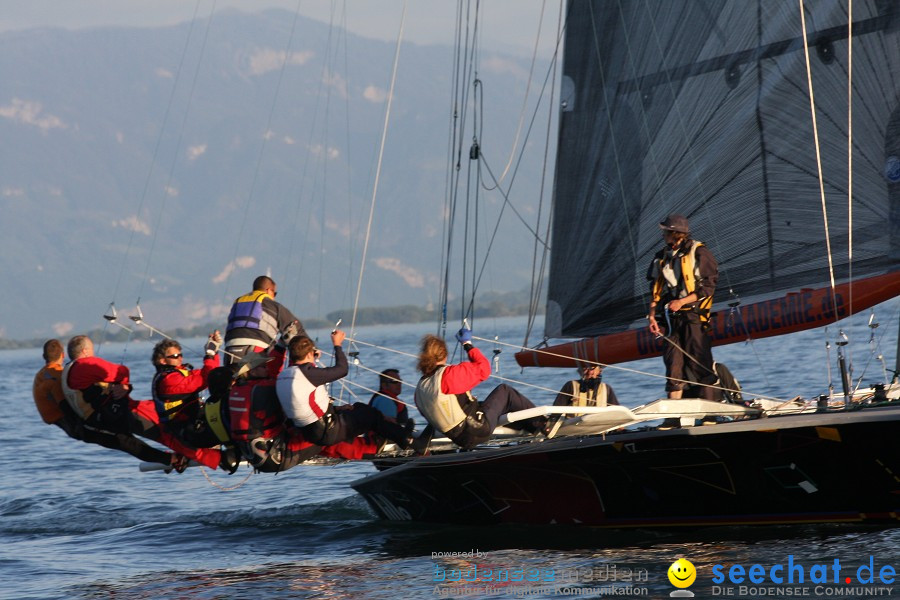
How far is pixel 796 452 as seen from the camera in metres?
9.02

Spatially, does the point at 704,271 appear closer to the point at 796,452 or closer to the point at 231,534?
the point at 796,452

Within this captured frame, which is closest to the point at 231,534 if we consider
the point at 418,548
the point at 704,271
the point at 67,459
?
the point at 418,548

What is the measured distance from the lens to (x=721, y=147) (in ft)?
35.3

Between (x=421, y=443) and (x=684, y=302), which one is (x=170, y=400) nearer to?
(x=421, y=443)

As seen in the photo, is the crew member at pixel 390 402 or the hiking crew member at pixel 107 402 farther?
the hiking crew member at pixel 107 402

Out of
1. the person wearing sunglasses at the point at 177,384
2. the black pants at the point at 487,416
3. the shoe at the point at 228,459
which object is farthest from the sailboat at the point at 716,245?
the person wearing sunglasses at the point at 177,384

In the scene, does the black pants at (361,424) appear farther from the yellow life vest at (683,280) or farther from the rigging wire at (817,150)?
the rigging wire at (817,150)

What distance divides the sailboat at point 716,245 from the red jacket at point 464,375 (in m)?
0.48

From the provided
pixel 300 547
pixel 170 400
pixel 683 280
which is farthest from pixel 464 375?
pixel 300 547

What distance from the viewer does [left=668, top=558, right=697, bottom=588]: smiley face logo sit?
27.1 ft

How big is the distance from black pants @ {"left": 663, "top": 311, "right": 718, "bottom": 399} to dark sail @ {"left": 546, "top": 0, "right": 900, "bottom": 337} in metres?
1.06

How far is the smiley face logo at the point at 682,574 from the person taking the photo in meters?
8.27

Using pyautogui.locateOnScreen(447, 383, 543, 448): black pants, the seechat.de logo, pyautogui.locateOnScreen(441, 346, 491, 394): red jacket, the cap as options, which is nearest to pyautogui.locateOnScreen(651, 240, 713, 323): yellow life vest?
the cap

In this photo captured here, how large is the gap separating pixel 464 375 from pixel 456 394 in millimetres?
181
